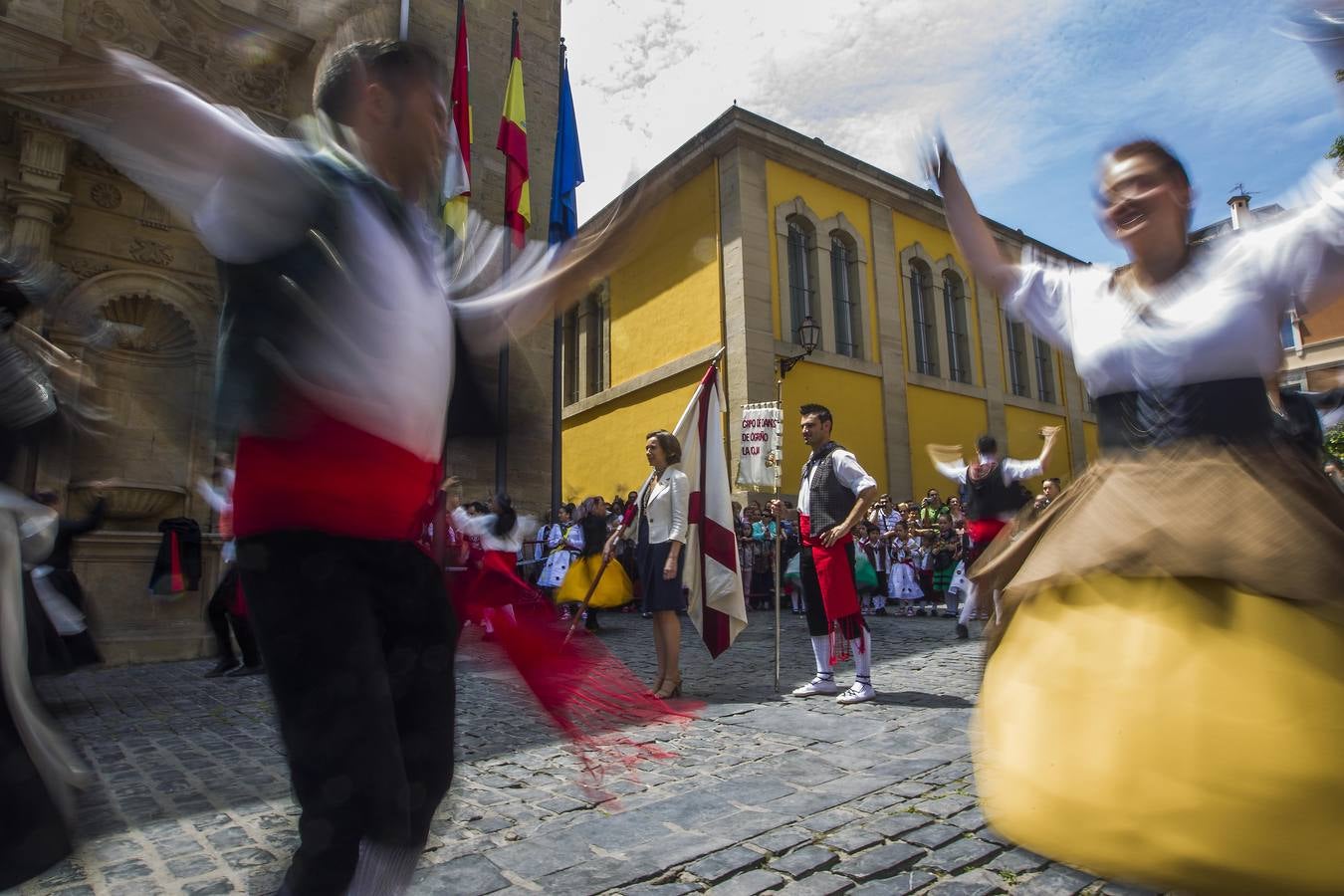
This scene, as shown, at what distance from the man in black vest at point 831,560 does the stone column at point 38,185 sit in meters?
9.10

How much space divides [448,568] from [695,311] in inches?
675

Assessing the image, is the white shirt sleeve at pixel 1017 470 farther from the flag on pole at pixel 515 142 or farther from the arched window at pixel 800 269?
the arched window at pixel 800 269

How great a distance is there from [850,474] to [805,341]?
1134 centimetres

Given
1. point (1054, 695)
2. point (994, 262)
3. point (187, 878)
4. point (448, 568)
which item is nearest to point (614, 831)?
point (187, 878)

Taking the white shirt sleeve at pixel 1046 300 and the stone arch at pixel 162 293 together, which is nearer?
the white shirt sleeve at pixel 1046 300

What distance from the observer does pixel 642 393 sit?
20.0 m

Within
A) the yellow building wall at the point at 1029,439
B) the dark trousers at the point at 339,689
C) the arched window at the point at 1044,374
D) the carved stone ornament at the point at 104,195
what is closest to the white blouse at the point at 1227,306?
the dark trousers at the point at 339,689

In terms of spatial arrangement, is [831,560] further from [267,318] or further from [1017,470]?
[267,318]

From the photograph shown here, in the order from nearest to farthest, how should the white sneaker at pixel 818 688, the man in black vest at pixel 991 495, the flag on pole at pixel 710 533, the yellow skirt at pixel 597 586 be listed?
1. the white sneaker at pixel 818 688
2. the flag on pole at pixel 710 533
3. the man in black vest at pixel 991 495
4. the yellow skirt at pixel 597 586

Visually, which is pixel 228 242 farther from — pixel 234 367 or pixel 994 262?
pixel 994 262

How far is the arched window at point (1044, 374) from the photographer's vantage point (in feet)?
78.6

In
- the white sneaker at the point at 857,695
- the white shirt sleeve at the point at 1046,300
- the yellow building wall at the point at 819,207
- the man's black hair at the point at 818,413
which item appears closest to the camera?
the white shirt sleeve at the point at 1046,300

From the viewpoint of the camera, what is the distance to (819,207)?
63.5ft

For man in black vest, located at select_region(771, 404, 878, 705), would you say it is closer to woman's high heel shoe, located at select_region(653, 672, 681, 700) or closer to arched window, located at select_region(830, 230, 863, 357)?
woman's high heel shoe, located at select_region(653, 672, 681, 700)
